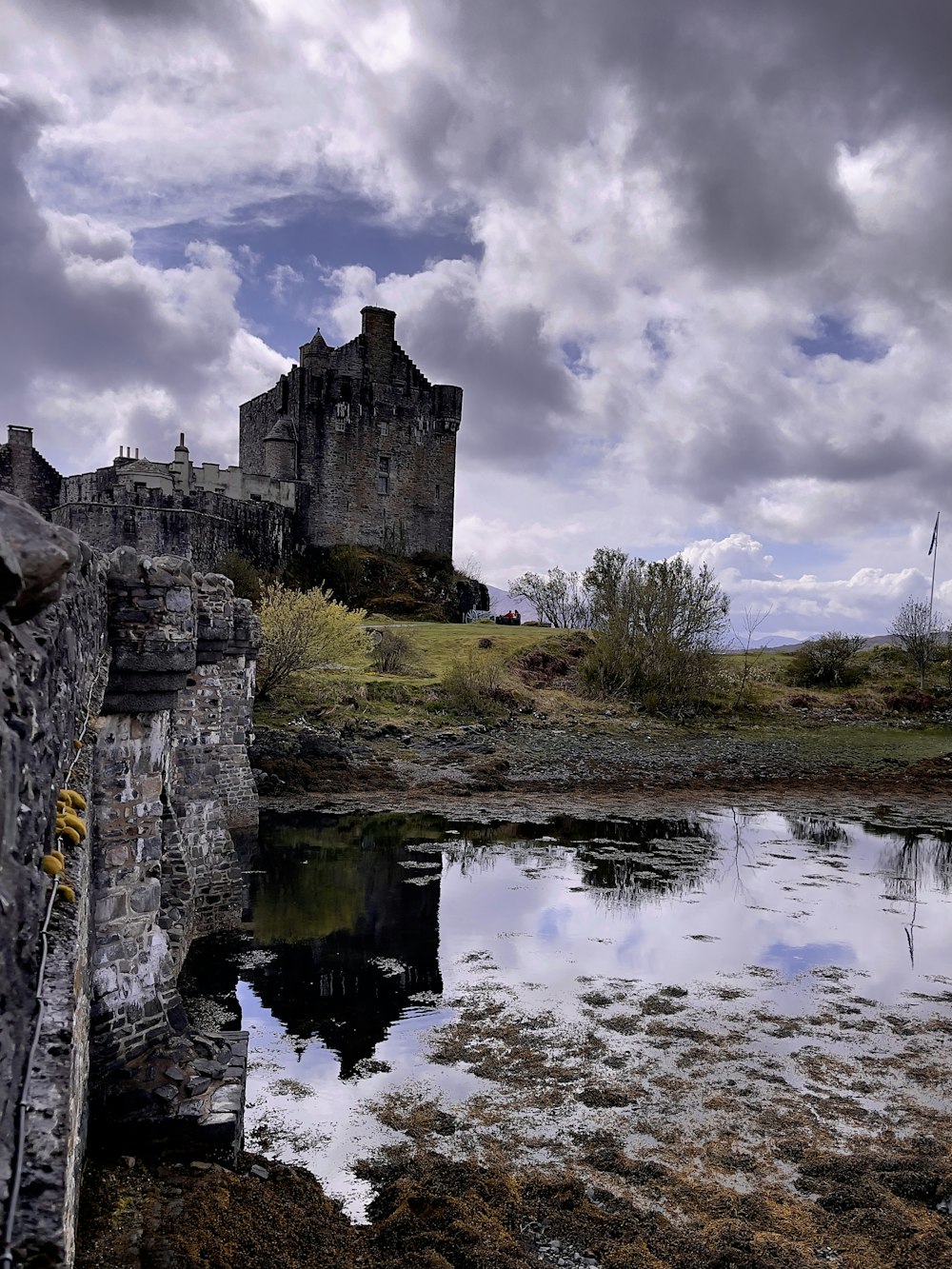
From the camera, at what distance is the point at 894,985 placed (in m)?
12.6

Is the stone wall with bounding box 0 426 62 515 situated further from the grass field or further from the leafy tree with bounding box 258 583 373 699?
the leafy tree with bounding box 258 583 373 699

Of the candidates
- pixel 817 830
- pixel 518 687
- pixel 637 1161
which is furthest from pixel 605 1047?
pixel 518 687

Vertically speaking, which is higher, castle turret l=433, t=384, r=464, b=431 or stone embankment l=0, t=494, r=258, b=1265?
castle turret l=433, t=384, r=464, b=431

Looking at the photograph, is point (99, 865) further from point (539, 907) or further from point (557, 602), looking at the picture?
point (557, 602)

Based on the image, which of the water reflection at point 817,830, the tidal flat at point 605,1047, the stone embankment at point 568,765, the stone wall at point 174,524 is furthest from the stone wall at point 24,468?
the water reflection at point 817,830

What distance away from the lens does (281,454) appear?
58.2m

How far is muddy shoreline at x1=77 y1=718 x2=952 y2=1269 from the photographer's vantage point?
627 centimetres

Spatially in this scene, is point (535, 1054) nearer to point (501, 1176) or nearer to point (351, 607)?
point (501, 1176)

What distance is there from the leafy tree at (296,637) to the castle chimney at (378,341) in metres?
30.4

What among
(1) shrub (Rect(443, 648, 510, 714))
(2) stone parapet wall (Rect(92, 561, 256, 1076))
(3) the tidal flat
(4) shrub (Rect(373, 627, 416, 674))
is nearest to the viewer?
(3) the tidal flat

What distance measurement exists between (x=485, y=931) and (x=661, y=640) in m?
30.6

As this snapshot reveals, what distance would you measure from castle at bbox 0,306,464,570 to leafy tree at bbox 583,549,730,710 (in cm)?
2059

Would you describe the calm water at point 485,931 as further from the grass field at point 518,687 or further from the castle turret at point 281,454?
the castle turret at point 281,454


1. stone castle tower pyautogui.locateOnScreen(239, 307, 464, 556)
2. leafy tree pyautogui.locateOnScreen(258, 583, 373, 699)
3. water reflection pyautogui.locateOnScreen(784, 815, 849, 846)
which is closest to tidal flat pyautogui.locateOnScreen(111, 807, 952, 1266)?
water reflection pyautogui.locateOnScreen(784, 815, 849, 846)
